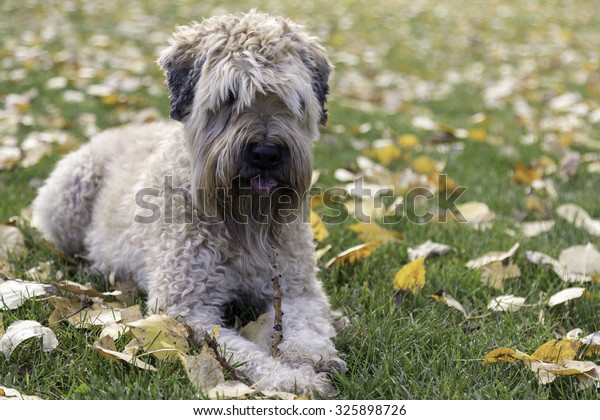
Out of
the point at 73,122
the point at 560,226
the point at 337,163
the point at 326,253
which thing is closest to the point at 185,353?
the point at 326,253

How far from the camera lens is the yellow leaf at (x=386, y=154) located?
7277 millimetres

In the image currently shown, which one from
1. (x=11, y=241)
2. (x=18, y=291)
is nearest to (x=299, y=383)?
(x=18, y=291)

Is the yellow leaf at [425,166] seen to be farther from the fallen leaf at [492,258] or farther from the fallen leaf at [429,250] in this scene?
the fallen leaf at [492,258]

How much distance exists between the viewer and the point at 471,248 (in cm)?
505

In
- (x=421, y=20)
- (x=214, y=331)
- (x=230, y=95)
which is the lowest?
(x=421, y=20)

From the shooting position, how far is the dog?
3.52 meters

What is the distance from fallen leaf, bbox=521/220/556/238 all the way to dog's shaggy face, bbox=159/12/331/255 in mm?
2408

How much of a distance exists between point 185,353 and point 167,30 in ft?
40.2

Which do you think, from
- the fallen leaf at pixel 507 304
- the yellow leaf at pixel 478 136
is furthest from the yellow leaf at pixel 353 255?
the yellow leaf at pixel 478 136

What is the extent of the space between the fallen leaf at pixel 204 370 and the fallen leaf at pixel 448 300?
5.35ft

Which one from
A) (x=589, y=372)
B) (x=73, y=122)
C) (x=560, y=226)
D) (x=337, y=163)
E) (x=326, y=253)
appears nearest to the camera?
(x=589, y=372)

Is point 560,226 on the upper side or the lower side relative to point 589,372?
lower
